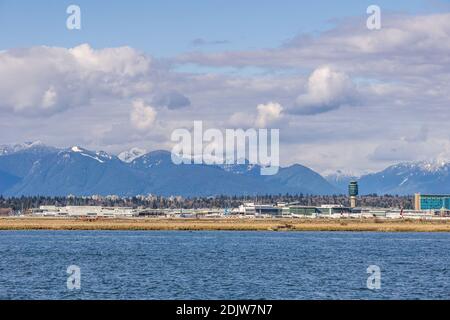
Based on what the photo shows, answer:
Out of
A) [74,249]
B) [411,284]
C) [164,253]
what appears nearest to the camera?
[411,284]

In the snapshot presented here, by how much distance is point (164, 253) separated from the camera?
119m

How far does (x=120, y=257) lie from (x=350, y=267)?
96.0 feet

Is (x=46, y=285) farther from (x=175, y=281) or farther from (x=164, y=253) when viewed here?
(x=164, y=253)

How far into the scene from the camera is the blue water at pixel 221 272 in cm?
6994

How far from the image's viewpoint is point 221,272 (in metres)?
88.1

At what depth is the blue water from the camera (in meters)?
69.9
